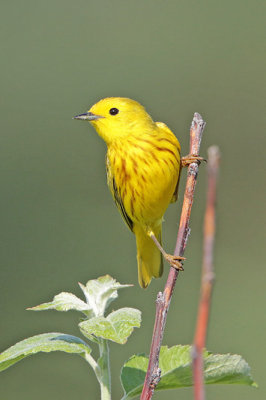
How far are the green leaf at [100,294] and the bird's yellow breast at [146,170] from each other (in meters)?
1.39

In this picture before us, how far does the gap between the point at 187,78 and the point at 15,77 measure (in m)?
2.27

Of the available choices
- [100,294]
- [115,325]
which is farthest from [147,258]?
[115,325]

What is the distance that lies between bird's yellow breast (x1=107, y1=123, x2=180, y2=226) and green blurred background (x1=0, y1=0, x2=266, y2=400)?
203 cm

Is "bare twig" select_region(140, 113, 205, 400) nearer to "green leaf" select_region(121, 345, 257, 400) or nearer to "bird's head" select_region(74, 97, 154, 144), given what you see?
"green leaf" select_region(121, 345, 257, 400)

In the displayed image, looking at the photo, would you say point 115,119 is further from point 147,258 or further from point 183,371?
point 183,371

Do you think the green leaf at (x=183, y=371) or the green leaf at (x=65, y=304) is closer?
the green leaf at (x=183, y=371)

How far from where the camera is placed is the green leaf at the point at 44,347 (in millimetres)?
1354

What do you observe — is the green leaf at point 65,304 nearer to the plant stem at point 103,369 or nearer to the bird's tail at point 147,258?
the plant stem at point 103,369

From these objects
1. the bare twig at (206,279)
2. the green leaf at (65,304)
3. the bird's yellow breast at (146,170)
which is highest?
the bird's yellow breast at (146,170)

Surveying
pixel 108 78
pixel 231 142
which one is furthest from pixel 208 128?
pixel 108 78

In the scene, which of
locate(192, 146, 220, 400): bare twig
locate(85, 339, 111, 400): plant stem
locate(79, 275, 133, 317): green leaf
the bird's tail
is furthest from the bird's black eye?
locate(192, 146, 220, 400): bare twig

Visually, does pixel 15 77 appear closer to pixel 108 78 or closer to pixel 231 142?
pixel 108 78

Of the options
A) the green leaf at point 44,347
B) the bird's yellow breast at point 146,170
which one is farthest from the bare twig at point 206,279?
the bird's yellow breast at point 146,170

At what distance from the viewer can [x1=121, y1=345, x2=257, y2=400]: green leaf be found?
131cm
